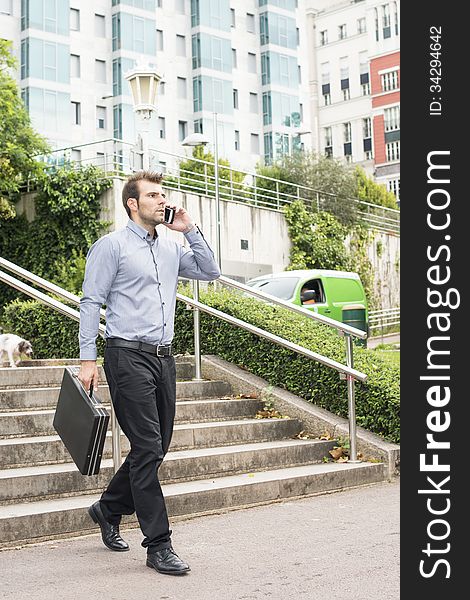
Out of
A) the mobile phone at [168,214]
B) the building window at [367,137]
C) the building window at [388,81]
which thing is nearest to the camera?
the mobile phone at [168,214]

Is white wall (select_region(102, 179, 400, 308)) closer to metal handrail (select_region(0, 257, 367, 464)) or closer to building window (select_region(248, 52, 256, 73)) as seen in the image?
metal handrail (select_region(0, 257, 367, 464))

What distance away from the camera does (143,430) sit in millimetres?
4824

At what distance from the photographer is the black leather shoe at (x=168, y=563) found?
471 cm

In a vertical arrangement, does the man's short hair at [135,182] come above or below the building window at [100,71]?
below

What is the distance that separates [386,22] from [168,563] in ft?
211

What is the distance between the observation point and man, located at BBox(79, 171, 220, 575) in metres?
4.78

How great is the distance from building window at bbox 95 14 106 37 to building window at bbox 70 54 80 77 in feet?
6.54

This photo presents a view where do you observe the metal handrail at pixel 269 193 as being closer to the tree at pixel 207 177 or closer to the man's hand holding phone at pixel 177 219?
the tree at pixel 207 177

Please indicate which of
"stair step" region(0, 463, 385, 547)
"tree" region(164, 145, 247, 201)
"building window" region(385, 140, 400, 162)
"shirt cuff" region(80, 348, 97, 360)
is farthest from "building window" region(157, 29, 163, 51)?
"shirt cuff" region(80, 348, 97, 360)

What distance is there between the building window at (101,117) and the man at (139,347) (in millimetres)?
42440

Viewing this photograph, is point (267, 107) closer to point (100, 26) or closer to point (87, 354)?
point (100, 26)

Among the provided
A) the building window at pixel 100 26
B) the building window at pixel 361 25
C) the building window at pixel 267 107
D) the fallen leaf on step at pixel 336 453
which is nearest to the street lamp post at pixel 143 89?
the fallen leaf on step at pixel 336 453

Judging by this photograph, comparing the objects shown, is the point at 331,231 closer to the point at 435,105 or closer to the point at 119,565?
the point at 119,565

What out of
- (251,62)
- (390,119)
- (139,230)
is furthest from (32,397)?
(390,119)
